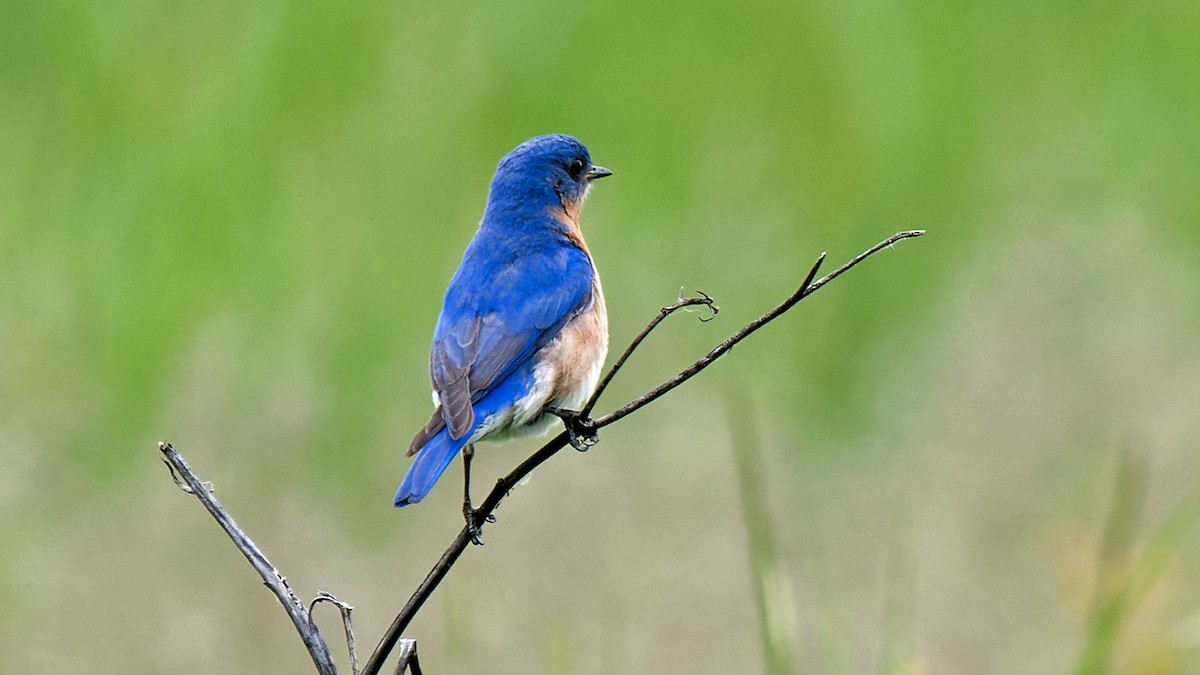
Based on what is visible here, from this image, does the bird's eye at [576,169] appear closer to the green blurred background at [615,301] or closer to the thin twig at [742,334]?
the green blurred background at [615,301]

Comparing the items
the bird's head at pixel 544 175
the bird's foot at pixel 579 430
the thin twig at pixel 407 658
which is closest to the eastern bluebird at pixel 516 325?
the bird's head at pixel 544 175

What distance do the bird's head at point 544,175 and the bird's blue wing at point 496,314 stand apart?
0.79ft

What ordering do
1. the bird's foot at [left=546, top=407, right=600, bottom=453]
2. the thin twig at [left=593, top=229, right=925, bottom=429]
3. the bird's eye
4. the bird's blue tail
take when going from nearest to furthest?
the thin twig at [left=593, top=229, right=925, bottom=429]
the bird's foot at [left=546, top=407, right=600, bottom=453]
the bird's blue tail
the bird's eye

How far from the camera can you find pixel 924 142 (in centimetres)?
659

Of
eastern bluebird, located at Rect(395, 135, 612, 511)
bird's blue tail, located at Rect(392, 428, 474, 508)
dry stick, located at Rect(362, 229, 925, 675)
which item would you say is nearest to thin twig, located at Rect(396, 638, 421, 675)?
dry stick, located at Rect(362, 229, 925, 675)

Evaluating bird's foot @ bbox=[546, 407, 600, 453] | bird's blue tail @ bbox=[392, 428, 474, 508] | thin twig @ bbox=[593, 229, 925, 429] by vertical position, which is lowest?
thin twig @ bbox=[593, 229, 925, 429]

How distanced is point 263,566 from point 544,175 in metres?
2.91

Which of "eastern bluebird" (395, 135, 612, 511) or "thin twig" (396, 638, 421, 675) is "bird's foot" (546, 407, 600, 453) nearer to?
"eastern bluebird" (395, 135, 612, 511)

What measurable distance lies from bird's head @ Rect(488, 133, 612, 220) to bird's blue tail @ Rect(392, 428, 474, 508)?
4.49 ft

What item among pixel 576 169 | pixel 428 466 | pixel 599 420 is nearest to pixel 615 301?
pixel 576 169

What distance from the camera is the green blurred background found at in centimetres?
503

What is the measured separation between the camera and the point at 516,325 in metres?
4.07

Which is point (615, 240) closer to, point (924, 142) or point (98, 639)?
point (924, 142)

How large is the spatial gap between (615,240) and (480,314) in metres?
2.25
